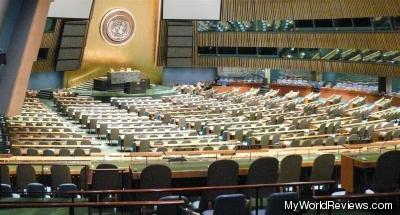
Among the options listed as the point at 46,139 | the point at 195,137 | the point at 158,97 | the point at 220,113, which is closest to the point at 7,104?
the point at 46,139

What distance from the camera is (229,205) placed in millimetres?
6406

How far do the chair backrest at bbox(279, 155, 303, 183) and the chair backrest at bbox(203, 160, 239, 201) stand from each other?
917 millimetres

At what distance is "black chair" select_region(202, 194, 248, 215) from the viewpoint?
6348 millimetres

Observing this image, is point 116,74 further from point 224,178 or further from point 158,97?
point 224,178

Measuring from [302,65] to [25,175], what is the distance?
2713 cm

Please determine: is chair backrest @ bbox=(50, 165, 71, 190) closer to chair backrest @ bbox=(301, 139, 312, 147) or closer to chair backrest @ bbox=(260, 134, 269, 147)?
chair backrest @ bbox=(301, 139, 312, 147)

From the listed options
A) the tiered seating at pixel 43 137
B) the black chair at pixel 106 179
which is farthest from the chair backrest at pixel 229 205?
the tiered seating at pixel 43 137

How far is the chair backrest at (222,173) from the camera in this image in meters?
8.38

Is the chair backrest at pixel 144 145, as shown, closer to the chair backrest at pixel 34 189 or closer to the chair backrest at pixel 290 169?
the chair backrest at pixel 34 189

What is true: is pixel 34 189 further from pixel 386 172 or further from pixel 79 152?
pixel 386 172

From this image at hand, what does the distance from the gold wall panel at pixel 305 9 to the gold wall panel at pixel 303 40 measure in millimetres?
1113

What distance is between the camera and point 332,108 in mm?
25406

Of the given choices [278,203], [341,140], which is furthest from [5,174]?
[341,140]

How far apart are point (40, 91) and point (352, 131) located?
22550mm
